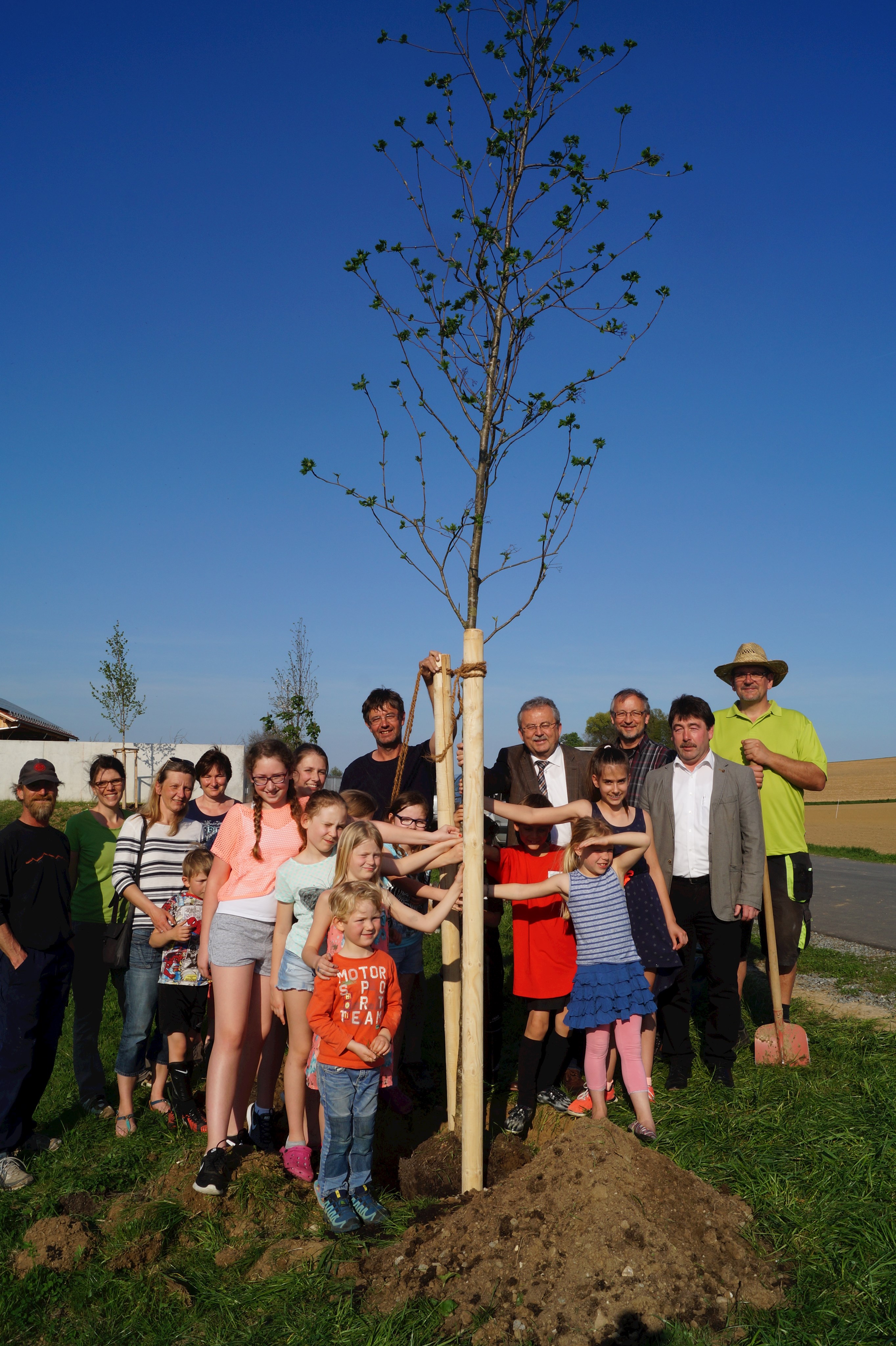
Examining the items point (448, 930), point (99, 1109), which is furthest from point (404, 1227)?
point (99, 1109)

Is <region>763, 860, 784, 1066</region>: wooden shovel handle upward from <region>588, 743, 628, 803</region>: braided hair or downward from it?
downward

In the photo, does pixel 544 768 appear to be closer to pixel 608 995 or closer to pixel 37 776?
pixel 608 995

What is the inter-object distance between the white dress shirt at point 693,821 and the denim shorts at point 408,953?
1604 millimetres

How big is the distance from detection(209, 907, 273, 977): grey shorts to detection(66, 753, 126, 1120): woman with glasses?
1383mm

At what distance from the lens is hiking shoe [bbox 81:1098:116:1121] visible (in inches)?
195

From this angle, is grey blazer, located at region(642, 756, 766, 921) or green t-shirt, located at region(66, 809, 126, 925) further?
green t-shirt, located at region(66, 809, 126, 925)

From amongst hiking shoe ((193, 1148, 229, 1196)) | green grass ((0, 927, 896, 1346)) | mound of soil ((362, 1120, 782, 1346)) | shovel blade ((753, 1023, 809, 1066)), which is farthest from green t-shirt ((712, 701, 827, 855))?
hiking shoe ((193, 1148, 229, 1196))

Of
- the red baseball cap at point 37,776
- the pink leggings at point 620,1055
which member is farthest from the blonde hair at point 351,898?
the red baseball cap at point 37,776

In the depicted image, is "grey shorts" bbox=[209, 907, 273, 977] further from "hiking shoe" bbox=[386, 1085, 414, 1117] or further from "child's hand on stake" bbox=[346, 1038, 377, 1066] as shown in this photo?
"hiking shoe" bbox=[386, 1085, 414, 1117]

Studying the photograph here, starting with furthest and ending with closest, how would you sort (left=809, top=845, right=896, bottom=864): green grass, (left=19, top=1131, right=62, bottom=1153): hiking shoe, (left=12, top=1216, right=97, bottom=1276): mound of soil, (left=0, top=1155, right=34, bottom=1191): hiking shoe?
(left=809, top=845, right=896, bottom=864): green grass → (left=19, top=1131, right=62, bottom=1153): hiking shoe → (left=0, top=1155, right=34, bottom=1191): hiking shoe → (left=12, top=1216, right=97, bottom=1276): mound of soil

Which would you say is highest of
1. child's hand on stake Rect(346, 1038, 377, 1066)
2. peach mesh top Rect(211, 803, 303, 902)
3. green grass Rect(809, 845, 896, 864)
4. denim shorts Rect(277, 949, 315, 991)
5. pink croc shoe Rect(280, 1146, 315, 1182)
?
peach mesh top Rect(211, 803, 303, 902)

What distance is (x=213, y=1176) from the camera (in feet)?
12.3

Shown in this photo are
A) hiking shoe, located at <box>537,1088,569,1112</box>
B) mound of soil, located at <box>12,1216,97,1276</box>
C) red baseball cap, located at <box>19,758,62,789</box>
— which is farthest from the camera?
hiking shoe, located at <box>537,1088,569,1112</box>

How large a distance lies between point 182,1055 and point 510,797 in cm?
237
